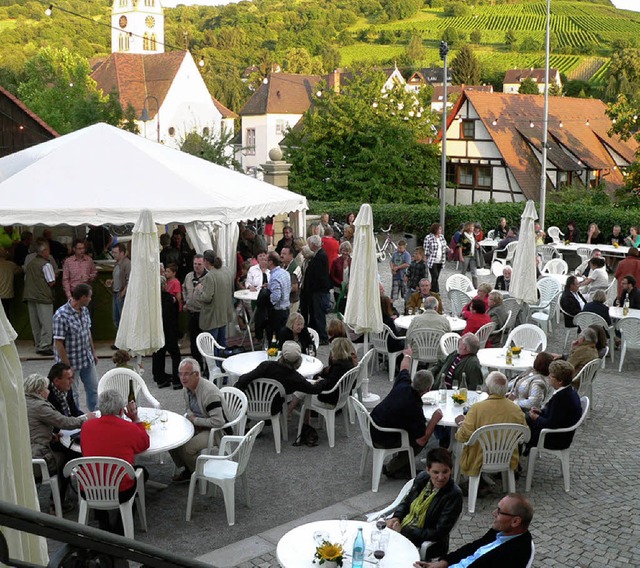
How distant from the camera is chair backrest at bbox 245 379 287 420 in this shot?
853 centimetres

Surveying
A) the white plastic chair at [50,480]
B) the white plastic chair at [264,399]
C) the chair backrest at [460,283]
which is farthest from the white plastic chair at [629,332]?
the white plastic chair at [50,480]

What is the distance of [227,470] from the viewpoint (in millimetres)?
7043

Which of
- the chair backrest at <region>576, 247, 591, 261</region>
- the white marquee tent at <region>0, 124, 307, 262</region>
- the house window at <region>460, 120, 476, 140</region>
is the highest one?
the house window at <region>460, 120, 476, 140</region>

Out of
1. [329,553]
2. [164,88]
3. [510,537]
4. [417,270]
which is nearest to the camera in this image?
[510,537]

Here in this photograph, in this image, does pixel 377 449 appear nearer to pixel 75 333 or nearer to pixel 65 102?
pixel 75 333

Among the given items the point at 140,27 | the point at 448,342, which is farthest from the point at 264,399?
the point at 140,27

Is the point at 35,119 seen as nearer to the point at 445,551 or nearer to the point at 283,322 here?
the point at 283,322

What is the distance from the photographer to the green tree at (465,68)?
9775 centimetres

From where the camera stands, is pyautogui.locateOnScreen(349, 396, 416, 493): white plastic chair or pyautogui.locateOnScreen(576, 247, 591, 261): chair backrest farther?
pyautogui.locateOnScreen(576, 247, 591, 261): chair backrest

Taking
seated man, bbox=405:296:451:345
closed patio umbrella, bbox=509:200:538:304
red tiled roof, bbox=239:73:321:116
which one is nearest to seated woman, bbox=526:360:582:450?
seated man, bbox=405:296:451:345

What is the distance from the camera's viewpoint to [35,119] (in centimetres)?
2752

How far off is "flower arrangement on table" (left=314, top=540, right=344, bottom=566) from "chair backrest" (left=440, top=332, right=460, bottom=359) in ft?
19.3

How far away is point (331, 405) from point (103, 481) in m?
3.21

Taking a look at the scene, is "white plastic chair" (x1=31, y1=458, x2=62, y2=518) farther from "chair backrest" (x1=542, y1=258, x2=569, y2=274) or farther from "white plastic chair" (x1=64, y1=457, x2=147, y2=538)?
"chair backrest" (x1=542, y1=258, x2=569, y2=274)
